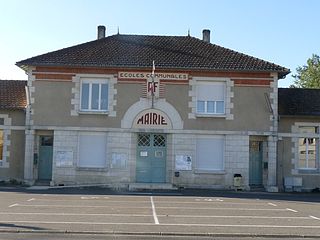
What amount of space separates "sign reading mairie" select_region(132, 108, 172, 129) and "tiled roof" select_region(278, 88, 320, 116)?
605cm

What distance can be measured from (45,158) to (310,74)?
36.8 m

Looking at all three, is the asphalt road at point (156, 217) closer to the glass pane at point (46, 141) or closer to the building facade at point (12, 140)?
the building facade at point (12, 140)

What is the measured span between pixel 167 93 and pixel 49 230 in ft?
52.7

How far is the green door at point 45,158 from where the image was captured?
1089 inches

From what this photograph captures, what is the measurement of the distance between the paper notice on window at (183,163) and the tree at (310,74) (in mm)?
31522

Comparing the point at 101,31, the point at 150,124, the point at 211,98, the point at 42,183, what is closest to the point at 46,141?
the point at 42,183

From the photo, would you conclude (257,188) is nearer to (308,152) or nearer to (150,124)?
(308,152)

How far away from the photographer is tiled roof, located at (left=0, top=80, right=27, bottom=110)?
2756 cm

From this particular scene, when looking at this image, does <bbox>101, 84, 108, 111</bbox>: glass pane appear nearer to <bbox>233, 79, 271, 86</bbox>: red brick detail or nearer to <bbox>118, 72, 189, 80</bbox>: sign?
<bbox>118, 72, 189, 80</bbox>: sign

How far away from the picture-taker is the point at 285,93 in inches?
1182

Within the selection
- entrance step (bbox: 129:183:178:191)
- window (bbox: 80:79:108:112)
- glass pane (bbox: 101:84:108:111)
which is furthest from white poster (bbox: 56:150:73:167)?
entrance step (bbox: 129:183:178:191)

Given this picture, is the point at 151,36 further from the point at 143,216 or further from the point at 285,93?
the point at 143,216

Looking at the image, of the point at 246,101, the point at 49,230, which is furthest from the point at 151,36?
the point at 49,230

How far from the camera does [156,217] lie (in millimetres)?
14703
